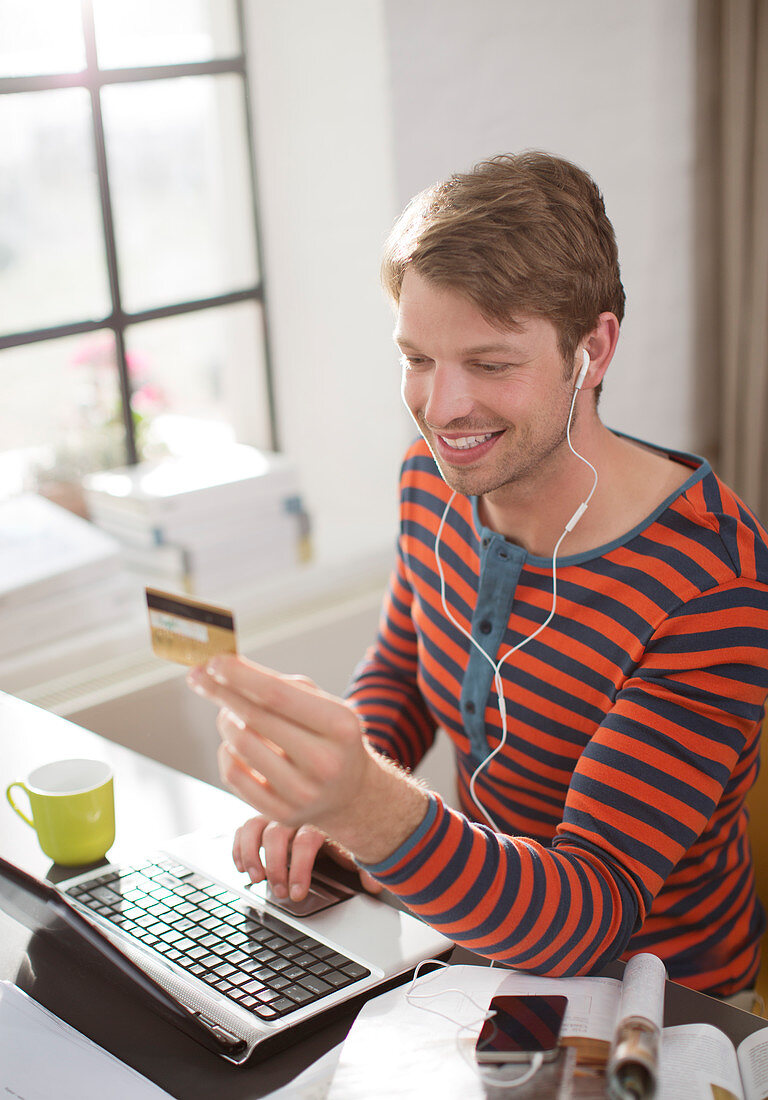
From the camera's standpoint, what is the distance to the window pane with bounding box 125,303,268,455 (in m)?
2.15

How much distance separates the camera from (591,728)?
117 cm

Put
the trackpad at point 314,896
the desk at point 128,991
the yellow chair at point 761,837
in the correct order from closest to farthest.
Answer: the desk at point 128,991, the trackpad at point 314,896, the yellow chair at point 761,837

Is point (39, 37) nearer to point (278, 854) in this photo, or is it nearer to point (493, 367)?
point (493, 367)

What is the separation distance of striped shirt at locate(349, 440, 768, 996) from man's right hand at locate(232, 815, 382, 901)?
15 cm

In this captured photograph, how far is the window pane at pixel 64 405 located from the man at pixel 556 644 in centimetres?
98

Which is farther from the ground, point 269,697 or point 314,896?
point 269,697

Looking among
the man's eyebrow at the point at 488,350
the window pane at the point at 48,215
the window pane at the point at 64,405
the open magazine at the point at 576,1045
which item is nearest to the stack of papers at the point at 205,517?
the window pane at the point at 64,405

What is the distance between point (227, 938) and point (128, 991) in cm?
9

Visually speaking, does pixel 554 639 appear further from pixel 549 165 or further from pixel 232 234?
pixel 232 234

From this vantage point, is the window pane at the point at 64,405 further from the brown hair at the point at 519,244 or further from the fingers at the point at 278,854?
the fingers at the point at 278,854

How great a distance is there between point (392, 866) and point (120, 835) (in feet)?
1.21

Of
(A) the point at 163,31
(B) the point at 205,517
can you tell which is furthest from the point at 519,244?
(A) the point at 163,31

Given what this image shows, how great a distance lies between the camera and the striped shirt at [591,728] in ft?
3.04

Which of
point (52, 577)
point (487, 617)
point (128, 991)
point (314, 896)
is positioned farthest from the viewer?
point (52, 577)
